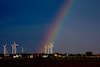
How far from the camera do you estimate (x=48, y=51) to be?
7313 inches

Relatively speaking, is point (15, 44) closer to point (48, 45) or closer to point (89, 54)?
point (48, 45)

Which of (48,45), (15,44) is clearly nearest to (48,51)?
(48,45)

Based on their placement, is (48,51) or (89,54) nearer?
(89,54)

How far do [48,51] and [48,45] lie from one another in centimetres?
544

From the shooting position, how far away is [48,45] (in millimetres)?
184750

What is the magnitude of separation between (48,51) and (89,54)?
3675 cm

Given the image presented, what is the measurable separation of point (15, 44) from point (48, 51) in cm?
2983

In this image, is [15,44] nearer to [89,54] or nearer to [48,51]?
[48,51]

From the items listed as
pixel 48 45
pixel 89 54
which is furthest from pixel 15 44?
pixel 89 54

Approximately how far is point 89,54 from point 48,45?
1452 inches

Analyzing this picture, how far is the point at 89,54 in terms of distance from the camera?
17000cm

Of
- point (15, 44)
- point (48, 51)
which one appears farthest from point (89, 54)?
point (15, 44)

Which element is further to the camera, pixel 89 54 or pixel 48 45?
pixel 48 45

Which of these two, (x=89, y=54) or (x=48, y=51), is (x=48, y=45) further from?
(x=89, y=54)
